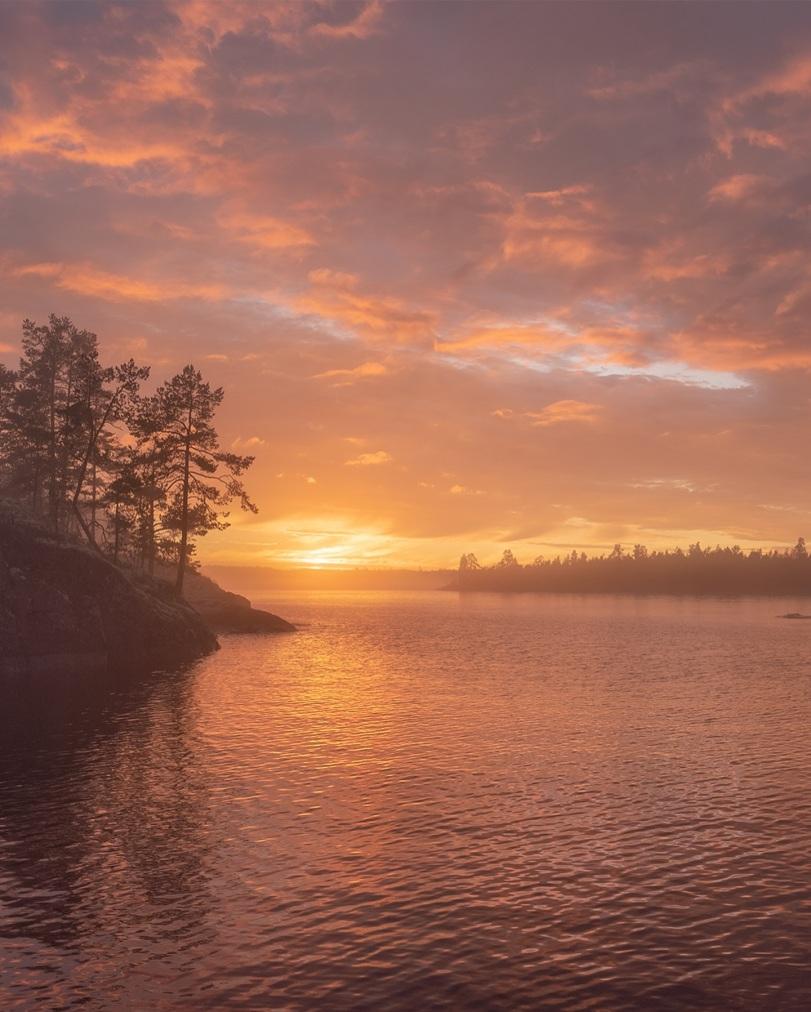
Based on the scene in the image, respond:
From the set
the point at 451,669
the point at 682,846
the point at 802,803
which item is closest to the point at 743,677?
the point at 451,669

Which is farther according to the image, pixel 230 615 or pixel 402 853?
pixel 230 615

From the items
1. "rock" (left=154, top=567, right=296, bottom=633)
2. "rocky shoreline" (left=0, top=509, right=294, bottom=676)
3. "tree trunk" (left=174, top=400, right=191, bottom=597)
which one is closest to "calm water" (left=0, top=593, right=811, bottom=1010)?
"rocky shoreline" (left=0, top=509, right=294, bottom=676)

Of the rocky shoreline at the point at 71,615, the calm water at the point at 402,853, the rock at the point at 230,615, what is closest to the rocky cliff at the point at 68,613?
the rocky shoreline at the point at 71,615

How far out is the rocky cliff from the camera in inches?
1898

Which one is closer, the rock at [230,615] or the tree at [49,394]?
the tree at [49,394]

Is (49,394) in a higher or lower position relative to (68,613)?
higher

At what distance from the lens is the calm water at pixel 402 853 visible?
1362cm

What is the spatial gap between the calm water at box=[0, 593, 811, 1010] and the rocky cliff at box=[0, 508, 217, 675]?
753 cm

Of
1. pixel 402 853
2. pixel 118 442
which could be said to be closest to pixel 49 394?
pixel 118 442

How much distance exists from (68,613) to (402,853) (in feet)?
125

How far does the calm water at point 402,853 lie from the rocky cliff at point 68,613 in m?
7.53

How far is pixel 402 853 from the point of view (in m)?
19.9

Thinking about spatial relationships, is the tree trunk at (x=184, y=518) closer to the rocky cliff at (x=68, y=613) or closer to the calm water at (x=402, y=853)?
the rocky cliff at (x=68, y=613)

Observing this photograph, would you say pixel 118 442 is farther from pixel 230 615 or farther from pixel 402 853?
pixel 402 853
